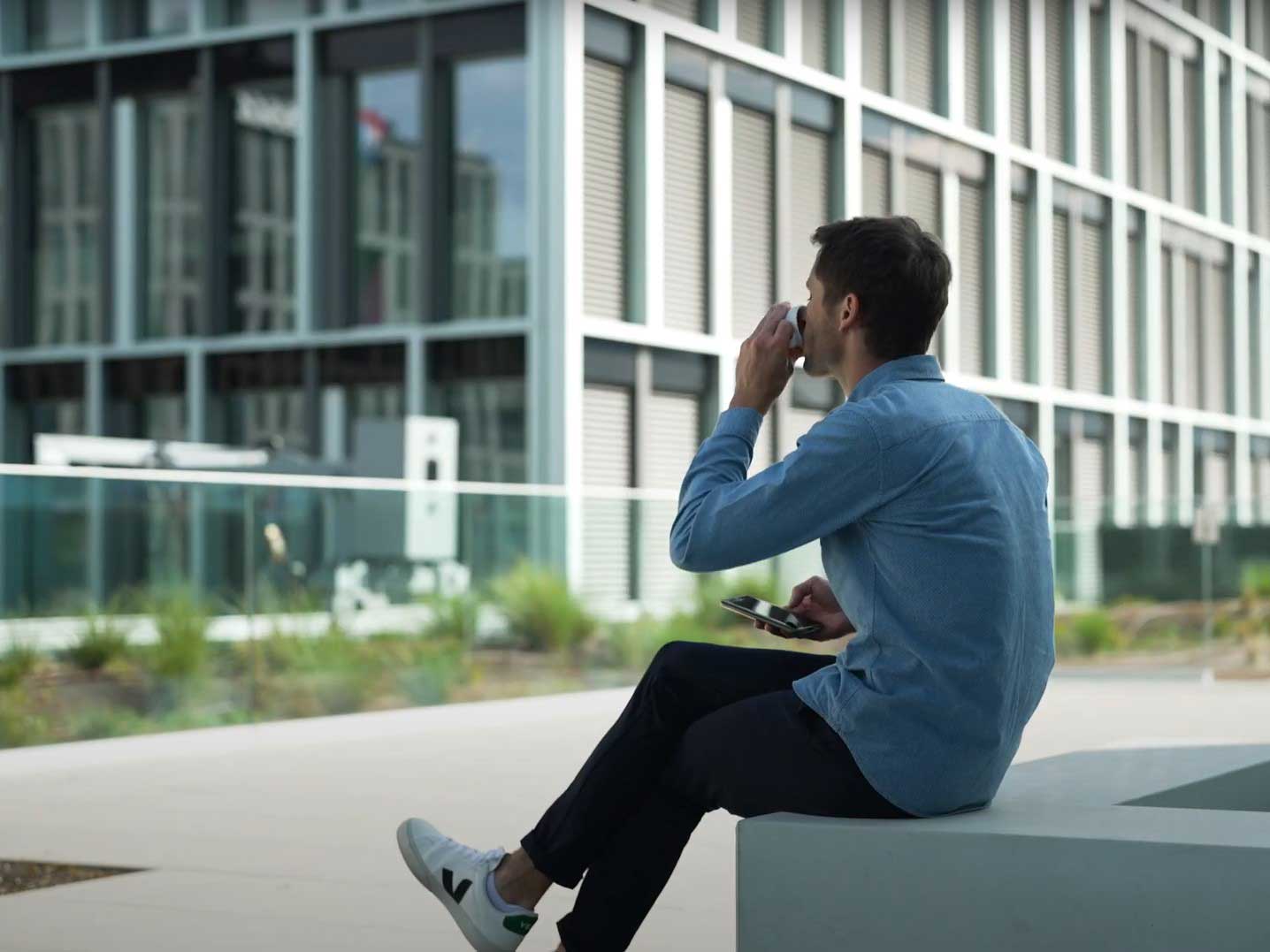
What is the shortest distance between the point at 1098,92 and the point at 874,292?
2758 cm

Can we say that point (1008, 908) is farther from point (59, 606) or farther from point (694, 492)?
point (59, 606)

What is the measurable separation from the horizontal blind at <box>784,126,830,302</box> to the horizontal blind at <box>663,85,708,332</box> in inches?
71.0

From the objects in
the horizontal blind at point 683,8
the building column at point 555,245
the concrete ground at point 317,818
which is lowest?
the concrete ground at point 317,818

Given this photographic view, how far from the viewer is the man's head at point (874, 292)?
3.74m

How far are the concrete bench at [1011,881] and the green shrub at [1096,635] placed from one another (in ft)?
51.7

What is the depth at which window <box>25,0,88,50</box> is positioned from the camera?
923 inches

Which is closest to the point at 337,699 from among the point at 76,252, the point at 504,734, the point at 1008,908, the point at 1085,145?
the point at 504,734

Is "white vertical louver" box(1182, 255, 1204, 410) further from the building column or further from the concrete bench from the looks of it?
the concrete bench

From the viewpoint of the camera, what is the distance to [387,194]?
846 inches

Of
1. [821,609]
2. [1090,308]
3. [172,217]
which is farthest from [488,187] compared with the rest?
[821,609]

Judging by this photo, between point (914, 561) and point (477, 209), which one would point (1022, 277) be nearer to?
point (477, 209)

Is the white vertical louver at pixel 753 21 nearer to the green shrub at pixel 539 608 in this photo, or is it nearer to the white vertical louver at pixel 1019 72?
the white vertical louver at pixel 1019 72

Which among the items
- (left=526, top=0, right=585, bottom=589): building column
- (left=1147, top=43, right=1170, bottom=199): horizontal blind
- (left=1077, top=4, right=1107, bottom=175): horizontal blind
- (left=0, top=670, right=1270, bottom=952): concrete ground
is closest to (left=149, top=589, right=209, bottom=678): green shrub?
(left=0, top=670, right=1270, bottom=952): concrete ground

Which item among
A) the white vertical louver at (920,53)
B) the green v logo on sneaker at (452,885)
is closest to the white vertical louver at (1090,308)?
the white vertical louver at (920,53)
